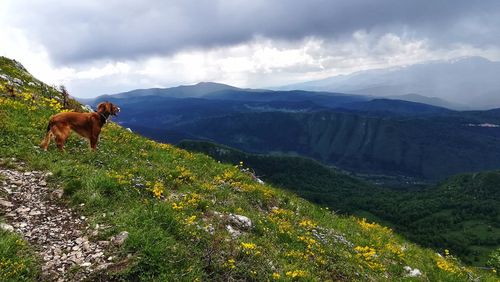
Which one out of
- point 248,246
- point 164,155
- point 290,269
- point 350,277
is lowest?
point 350,277

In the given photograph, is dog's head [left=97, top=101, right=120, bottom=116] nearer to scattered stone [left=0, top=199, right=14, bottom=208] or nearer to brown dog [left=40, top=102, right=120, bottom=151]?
brown dog [left=40, top=102, right=120, bottom=151]

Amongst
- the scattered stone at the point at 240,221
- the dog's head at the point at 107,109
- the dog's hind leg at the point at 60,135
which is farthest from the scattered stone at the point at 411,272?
the dog's hind leg at the point at 60,135

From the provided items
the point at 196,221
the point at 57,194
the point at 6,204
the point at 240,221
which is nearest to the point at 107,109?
the point at 57,194

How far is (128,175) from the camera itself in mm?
13320

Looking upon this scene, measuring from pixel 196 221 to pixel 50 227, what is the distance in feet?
13.0

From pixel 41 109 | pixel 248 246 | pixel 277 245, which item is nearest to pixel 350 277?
pixel 277 245

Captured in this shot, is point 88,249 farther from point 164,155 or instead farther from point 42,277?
point 164,155

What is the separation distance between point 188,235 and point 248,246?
5.50 feet

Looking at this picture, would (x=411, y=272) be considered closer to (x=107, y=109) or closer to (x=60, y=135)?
(x=107, y=109)

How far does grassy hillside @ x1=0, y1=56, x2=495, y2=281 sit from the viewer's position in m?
9.35

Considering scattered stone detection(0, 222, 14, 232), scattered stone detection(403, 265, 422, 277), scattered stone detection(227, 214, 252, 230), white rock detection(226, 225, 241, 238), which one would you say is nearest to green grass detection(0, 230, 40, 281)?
scattered stone detection(0, 222, 14, 232)

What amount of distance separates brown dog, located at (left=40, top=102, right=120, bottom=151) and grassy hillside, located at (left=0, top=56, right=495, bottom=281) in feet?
1.75

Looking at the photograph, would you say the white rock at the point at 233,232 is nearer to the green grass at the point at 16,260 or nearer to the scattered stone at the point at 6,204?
the green grass at the point at 16,260

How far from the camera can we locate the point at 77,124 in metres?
15.5
